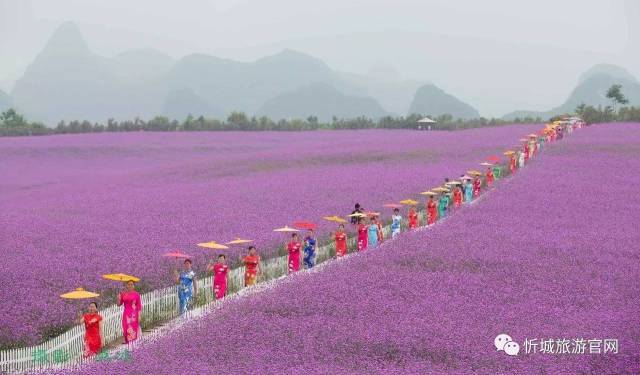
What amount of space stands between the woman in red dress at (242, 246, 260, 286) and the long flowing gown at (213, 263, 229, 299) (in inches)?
35.0

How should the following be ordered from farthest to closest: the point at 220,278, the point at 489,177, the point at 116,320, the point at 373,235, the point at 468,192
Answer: the point at 489,177 < the point at 468,192 < the point at 373,235 < the point at 220,278 < the point at 116,320

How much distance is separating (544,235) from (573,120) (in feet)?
150

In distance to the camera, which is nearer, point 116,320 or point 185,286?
point 116,320

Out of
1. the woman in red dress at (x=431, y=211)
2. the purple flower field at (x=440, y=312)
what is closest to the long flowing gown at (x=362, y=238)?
the purple flower field at (x=440, y=312)

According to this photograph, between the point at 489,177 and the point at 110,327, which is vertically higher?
the point at 489,177

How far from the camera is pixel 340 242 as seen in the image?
19.5m

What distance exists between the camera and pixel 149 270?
54.0 ft

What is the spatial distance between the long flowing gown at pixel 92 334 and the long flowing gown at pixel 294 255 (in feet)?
20.0

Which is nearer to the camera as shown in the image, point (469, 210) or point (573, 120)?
point (469, 210)

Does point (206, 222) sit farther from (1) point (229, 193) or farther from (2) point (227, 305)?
(2) point (227, 305)

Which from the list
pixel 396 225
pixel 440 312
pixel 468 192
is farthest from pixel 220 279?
pixel 468 192

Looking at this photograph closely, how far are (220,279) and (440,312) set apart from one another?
217 inches

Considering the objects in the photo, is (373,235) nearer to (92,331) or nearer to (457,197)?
(457,197)

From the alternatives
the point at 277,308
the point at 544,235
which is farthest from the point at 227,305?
the point at 544,235
